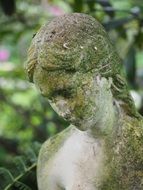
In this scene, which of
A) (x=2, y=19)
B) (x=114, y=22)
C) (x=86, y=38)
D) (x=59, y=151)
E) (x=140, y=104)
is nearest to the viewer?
(x=86, y=38)

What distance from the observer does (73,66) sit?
83 centimetres

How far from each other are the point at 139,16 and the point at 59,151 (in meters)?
0.89

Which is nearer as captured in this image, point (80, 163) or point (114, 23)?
point (80, 163)

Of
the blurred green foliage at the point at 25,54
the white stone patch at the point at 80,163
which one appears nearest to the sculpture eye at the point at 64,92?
the white stone patch at the point at 80,163

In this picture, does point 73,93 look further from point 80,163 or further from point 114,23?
point 114,23

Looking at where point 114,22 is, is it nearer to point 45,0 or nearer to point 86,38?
point 45,0

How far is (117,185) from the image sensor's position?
2.98ft

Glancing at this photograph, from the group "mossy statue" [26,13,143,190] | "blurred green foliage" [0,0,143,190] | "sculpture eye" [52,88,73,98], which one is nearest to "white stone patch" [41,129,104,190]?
"mossy statue" [26,13,143,190]

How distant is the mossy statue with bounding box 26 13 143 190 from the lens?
828mm

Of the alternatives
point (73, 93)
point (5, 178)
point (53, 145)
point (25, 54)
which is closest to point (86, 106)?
point (73, 93)

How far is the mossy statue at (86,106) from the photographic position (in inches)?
32.6

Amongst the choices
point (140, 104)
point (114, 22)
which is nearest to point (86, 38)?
point (114, 22)

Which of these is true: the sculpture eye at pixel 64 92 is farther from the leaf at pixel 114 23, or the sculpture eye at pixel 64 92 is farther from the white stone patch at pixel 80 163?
the leaf at pixel 114 23

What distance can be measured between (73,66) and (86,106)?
6 centimetres
